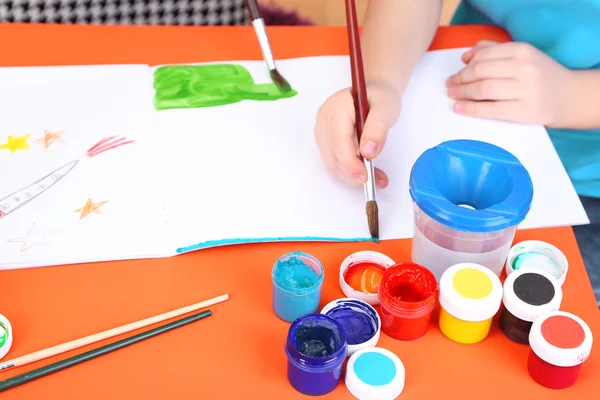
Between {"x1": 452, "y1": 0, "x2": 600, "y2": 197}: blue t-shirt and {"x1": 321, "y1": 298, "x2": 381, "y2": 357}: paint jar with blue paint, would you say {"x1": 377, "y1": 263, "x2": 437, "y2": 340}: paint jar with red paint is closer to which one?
{"x1": 321, "y1": 298, "x2": 381, "y2": 357}: paint jar with blue paint

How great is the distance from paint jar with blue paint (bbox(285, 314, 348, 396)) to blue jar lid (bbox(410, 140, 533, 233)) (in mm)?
126

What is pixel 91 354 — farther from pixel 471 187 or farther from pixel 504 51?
pixel 504 51

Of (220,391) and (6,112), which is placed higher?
(6,112)

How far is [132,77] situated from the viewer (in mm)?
858

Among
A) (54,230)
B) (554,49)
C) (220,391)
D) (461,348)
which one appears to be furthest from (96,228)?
(554,49)

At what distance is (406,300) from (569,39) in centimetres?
50

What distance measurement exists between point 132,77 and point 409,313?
0.48m

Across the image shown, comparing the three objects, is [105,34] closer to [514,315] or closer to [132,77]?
[132,77]

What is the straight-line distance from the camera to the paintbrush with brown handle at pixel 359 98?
0.66m

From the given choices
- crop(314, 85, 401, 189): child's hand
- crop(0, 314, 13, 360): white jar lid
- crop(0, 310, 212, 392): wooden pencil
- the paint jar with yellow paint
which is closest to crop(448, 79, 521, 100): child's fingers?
crop(314, 85, 401, 189): child's hand

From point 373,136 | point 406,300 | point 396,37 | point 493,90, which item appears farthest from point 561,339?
point 396,37

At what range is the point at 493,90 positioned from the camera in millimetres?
819

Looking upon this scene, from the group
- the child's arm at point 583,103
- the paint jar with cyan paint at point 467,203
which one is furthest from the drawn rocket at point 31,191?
the child's arm at point 583,103

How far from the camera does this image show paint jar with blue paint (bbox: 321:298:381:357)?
565 mm
